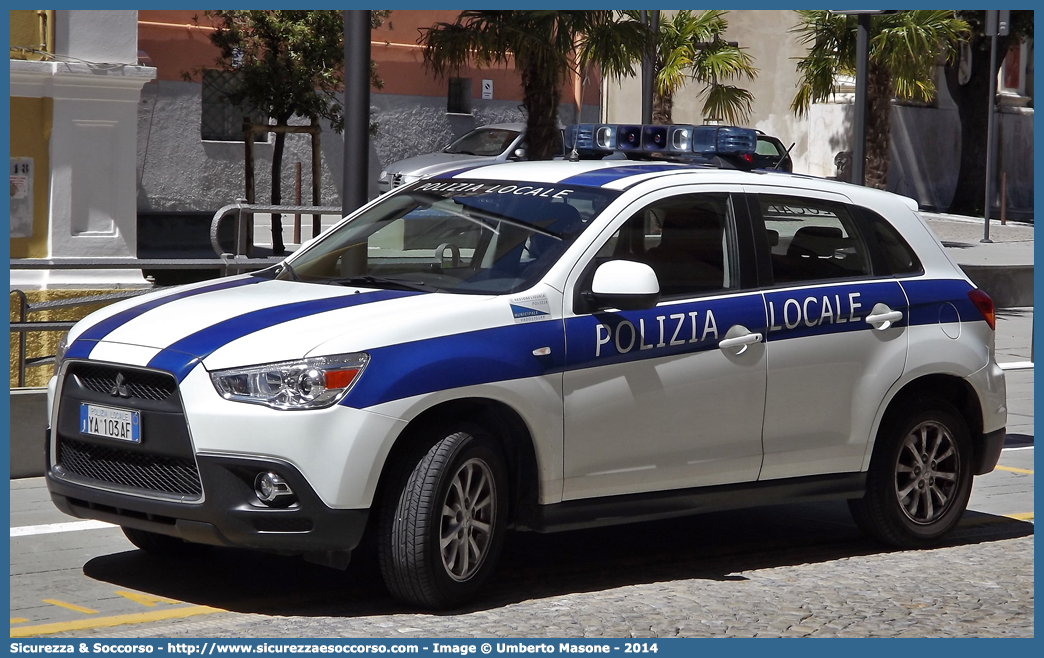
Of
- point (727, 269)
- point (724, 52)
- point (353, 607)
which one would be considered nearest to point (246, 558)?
point (353, 607)

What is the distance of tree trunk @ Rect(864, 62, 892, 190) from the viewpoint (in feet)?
77.4

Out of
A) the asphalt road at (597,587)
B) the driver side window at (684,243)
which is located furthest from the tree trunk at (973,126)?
the driver side window at (684,243)

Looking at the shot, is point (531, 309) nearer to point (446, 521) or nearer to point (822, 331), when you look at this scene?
point (446, 521)

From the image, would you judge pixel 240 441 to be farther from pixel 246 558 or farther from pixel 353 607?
pixel 246 558

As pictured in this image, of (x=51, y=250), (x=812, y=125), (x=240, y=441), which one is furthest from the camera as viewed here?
(x=812, y=125)

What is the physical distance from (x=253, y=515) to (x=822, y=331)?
2.74 meters

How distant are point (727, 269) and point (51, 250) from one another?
6797 mm

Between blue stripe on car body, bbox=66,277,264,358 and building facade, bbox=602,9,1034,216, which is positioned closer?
blue stripe on car body, bbox=66,277,264,358

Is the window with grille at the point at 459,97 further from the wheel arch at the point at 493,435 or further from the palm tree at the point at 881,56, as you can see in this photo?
the wheel arch at the point at 493,435

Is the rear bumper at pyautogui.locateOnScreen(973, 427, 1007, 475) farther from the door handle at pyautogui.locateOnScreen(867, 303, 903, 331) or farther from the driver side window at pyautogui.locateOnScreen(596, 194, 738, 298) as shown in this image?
the driver side window at pyautogui.locateOnScreen(596, 194, 738, 298)

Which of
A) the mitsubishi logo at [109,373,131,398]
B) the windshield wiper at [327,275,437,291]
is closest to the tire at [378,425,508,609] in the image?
the windshield wiper at [327,275,437,291]

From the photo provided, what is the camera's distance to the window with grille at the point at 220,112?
26766mm

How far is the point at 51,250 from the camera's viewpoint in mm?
11672

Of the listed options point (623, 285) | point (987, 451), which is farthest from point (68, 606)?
point (987, 451)
